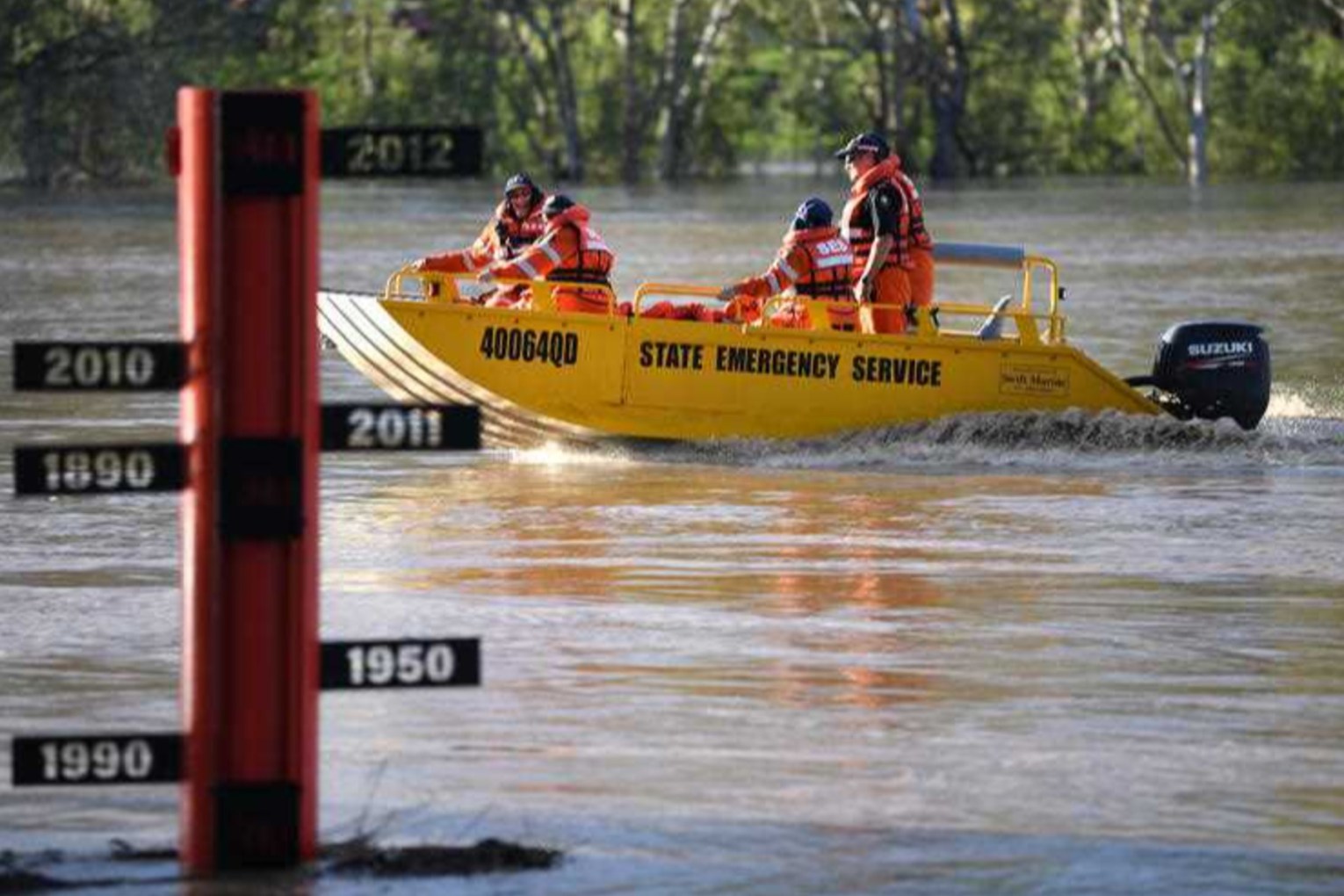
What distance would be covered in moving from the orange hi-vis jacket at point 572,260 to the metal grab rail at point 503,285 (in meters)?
0.07

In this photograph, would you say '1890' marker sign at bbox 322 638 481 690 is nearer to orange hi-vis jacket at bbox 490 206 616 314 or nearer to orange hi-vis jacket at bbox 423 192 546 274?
orange hi-vis jacket at bbox 490 206 616 314

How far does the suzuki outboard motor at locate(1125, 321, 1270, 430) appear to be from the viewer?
21.3m

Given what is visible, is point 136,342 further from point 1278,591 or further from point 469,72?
point 469,72

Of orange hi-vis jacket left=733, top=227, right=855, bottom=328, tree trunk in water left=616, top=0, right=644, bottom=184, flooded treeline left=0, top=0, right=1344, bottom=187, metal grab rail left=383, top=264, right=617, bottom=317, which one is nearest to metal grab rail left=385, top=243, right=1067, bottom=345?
metal grab rail left=383, top=264, right=617, bottom=317

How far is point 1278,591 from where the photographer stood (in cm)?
1398

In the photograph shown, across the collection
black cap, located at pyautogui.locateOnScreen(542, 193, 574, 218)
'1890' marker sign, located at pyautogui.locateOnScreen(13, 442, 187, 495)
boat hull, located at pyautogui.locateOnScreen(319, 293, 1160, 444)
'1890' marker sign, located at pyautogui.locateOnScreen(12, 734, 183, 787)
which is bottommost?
boat hull, located at pyautogui.locateOnScreen(319, 293, 1160, 444)

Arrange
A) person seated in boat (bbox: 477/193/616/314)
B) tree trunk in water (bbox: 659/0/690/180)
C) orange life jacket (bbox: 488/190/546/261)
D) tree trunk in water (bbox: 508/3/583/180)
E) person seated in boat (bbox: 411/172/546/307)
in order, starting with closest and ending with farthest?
person seated in boat (bbox: 477/193/616/314), person seated in boat (bbox: 411/172/546/307), orange life jacket (bbox: 488/190/546/261), tree trunk in water (bbox: 508/3/583/180), tree trunk in water (bbox: 659/0/690/180)

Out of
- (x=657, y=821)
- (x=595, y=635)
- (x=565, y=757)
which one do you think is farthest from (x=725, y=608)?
(x=657, y=821)

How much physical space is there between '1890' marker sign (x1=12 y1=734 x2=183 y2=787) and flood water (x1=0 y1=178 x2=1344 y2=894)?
284mm

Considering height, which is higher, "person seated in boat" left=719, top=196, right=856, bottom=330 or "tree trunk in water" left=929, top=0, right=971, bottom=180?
"person seated in boat" left=719, top=196, right=856, bottom=330

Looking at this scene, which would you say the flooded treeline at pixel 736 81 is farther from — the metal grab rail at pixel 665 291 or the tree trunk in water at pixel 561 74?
the metal grab rail at pixel 665 291

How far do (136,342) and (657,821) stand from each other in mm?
1965

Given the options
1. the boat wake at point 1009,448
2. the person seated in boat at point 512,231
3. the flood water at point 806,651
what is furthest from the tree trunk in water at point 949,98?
the boat wake at point 1009,448

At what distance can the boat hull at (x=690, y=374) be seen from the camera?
20.5 meters
